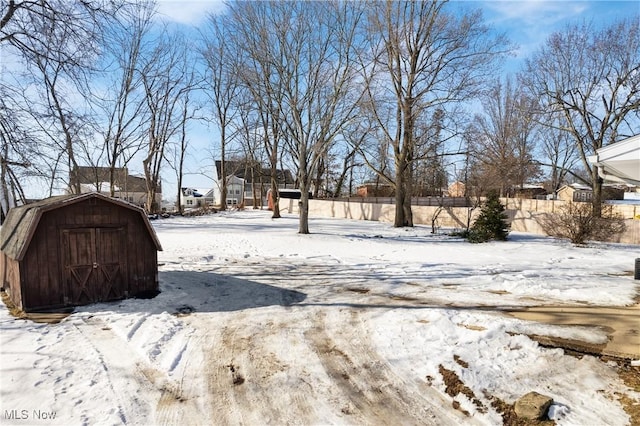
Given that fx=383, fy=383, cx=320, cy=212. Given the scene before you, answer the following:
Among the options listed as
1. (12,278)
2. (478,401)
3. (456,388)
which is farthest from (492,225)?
(12,278)

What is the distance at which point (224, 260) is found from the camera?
12.4 metres

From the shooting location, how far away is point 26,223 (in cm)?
697

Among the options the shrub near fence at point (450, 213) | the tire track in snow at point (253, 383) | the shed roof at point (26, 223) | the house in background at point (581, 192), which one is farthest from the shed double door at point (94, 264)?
the house in background at point (581, 192)

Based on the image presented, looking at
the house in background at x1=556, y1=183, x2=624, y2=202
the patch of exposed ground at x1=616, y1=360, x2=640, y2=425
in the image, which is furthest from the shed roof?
the house in background at x1=556, y1=183, x2=624, y2=202

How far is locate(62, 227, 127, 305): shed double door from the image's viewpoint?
7227 millimetres

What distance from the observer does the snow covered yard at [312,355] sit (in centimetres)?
378

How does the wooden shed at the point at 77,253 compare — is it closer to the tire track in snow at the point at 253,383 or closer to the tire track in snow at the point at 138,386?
the tire track in snow at the point at 138,386

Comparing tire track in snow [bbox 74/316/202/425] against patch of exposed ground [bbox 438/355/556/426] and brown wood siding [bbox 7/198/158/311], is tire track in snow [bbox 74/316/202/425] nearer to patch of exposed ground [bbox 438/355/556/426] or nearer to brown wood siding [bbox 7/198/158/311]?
brown wood siding [bbox 7/198/158/311]

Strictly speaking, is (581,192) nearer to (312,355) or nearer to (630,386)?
(630,386)

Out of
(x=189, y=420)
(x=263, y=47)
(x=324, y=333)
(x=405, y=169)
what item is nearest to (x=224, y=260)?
(x=324, y=333)

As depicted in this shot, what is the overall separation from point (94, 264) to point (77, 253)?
0.36m

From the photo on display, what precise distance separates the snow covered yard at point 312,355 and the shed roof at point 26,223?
1290 mm

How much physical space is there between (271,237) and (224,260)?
16.4ft

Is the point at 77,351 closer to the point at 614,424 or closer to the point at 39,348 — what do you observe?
the point at 39,348
